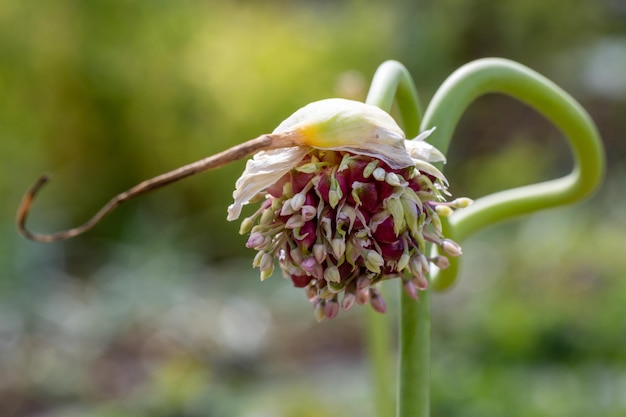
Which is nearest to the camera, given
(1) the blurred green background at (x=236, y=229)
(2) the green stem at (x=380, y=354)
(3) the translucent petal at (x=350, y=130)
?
(3) the translucent petal at (x=350, y=130)

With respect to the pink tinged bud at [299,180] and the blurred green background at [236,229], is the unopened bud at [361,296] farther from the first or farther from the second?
the blurred green background at [236,229]

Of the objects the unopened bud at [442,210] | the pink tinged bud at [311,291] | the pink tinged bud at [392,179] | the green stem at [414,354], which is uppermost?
the unopened bud at [442,210]

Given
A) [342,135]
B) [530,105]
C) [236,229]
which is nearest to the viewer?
[342,135]

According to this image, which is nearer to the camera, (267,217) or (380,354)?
(267,217)

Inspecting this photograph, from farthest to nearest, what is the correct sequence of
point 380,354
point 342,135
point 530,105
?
point 380,354, point 530,105, point 342,135

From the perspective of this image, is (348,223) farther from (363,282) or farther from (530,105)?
(530,105)

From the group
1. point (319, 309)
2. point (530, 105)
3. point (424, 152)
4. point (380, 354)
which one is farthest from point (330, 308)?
point (380, 354)

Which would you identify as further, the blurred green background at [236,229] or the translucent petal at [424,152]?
the blurred green background at [236,229]

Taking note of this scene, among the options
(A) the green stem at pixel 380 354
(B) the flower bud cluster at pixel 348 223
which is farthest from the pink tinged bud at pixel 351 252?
(A) the green stem at pixel 380 354

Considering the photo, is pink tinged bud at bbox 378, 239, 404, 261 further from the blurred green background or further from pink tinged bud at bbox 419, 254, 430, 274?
the blurred green background
